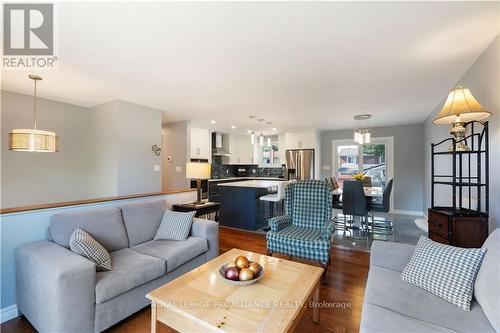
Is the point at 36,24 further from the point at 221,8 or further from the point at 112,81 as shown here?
the point at 221,8

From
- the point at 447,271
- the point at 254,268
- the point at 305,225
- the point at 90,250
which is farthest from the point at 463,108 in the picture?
the point at 90,250

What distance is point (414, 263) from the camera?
1612mm

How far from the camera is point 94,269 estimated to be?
1615 millimetres

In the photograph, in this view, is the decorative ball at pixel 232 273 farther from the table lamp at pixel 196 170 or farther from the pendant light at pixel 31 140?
the pendant light at pixel 31 140

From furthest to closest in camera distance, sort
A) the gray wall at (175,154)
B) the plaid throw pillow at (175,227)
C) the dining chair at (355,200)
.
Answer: the gray wall at (175,154)
the dining chair at (355,200)
the plaid throw pillow at (175,227)

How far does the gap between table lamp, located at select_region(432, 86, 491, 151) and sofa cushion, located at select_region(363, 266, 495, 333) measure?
1.40 m

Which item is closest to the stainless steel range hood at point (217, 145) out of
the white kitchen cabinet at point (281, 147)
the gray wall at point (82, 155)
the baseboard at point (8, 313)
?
the white kitchen cabinet at point (281, 147)

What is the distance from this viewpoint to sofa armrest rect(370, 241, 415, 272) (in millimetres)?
1786

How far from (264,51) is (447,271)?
2124 mm

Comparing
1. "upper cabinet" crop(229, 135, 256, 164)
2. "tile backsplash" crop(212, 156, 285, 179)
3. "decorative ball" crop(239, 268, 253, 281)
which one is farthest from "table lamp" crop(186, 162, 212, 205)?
"upper cabinet" crop(229, 135, 256, 164)

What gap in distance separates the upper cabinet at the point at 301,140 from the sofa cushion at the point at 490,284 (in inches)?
193

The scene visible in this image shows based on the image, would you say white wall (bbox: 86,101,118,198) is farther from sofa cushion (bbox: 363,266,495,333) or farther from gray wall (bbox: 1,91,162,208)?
sofa cushion (bbox: 363,266,495,333)

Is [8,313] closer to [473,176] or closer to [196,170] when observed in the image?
[196,170]

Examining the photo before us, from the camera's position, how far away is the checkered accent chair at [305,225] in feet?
8.06
